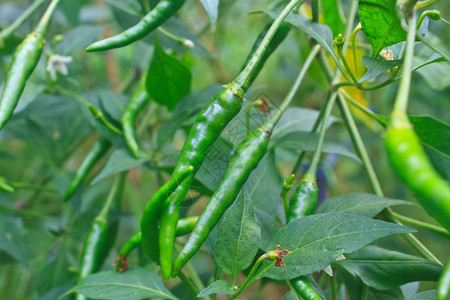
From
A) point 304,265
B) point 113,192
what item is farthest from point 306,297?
point 113,192

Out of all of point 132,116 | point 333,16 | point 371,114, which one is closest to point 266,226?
point 371,114

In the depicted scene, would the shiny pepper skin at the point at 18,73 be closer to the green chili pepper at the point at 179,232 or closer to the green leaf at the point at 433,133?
the green chili pepper at the point at 179,232

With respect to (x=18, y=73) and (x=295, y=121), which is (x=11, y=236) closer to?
(x=18, y=73)

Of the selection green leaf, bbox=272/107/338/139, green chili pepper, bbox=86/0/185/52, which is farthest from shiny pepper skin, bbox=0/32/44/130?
green leaf, bbox=272/107/338/139

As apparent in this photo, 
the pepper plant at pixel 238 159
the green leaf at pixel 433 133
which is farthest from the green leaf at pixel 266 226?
the green leaf at pixel 433 133

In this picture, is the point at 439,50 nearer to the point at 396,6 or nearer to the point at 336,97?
the point at 396,6
